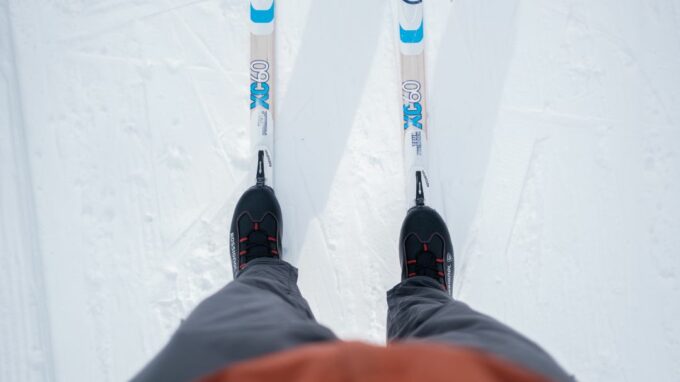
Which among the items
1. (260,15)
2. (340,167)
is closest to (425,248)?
(340,167)

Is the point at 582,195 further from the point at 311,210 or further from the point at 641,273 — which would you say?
the point at 311,210

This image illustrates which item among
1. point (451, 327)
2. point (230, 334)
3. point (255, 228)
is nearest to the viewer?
point (230, 334)

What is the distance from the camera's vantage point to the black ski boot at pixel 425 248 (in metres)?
1.16

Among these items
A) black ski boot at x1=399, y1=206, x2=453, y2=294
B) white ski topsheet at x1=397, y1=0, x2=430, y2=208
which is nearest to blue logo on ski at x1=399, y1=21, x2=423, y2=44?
white ski topsheet at x1=397, y1=0, x2=430, y2=208

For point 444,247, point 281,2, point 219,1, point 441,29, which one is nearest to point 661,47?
point 441,29

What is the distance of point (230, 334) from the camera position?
604 millimetres

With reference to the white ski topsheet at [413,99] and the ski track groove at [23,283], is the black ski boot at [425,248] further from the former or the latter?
the ski track groove at [23,283]

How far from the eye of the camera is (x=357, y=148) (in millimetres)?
1242

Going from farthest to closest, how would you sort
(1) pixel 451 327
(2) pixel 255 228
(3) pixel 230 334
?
(2) pixel 255 228, (1) pixel 451 327, (3) pixel 230 334

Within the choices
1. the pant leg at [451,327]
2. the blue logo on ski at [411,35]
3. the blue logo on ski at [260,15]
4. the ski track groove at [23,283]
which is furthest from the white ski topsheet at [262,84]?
the ski track groove at [23,283]

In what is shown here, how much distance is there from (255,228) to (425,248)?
0.48m

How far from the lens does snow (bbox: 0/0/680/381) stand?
46.4 inches

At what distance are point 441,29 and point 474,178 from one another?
47 centimetres

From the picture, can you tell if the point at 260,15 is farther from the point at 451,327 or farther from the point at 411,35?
the point at 451,327
